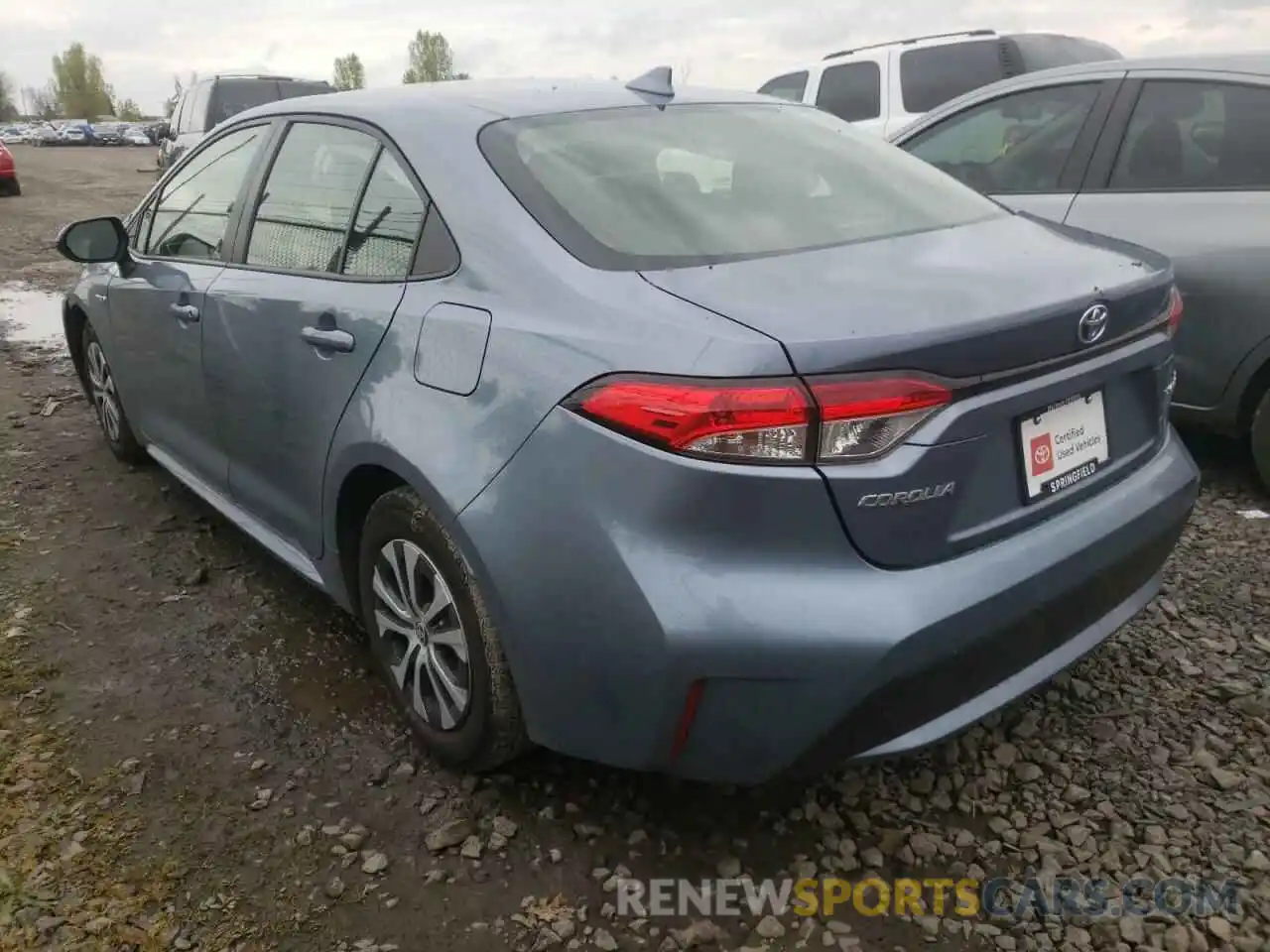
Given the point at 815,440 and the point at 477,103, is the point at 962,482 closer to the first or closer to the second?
the point at 815,440

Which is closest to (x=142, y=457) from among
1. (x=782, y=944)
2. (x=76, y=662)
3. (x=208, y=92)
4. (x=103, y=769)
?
(x=76, y=662)

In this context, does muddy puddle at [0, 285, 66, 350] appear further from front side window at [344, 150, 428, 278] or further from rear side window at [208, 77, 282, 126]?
front side window at [344, 150, 428, 278]

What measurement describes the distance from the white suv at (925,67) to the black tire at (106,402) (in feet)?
18.7

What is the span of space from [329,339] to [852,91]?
24.5 ft

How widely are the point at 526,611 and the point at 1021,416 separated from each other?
0.98m

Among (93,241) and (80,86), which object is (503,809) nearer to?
(93,241)

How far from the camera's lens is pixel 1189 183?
12.4 ft

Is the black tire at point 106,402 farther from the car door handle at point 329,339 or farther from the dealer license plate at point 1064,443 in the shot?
the dealer license plate at point 1064,443

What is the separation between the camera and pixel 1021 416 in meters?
1.91

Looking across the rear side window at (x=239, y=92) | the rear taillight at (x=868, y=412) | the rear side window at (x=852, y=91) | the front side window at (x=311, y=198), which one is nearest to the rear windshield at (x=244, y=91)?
the rear side window at (x=239, y=92)

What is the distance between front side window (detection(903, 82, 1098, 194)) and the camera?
13.6 ft

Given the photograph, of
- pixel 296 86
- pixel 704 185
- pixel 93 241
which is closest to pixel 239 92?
pixel 296 86

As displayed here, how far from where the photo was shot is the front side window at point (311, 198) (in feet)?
8.72

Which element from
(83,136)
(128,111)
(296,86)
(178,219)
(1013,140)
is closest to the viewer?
(178,219)
